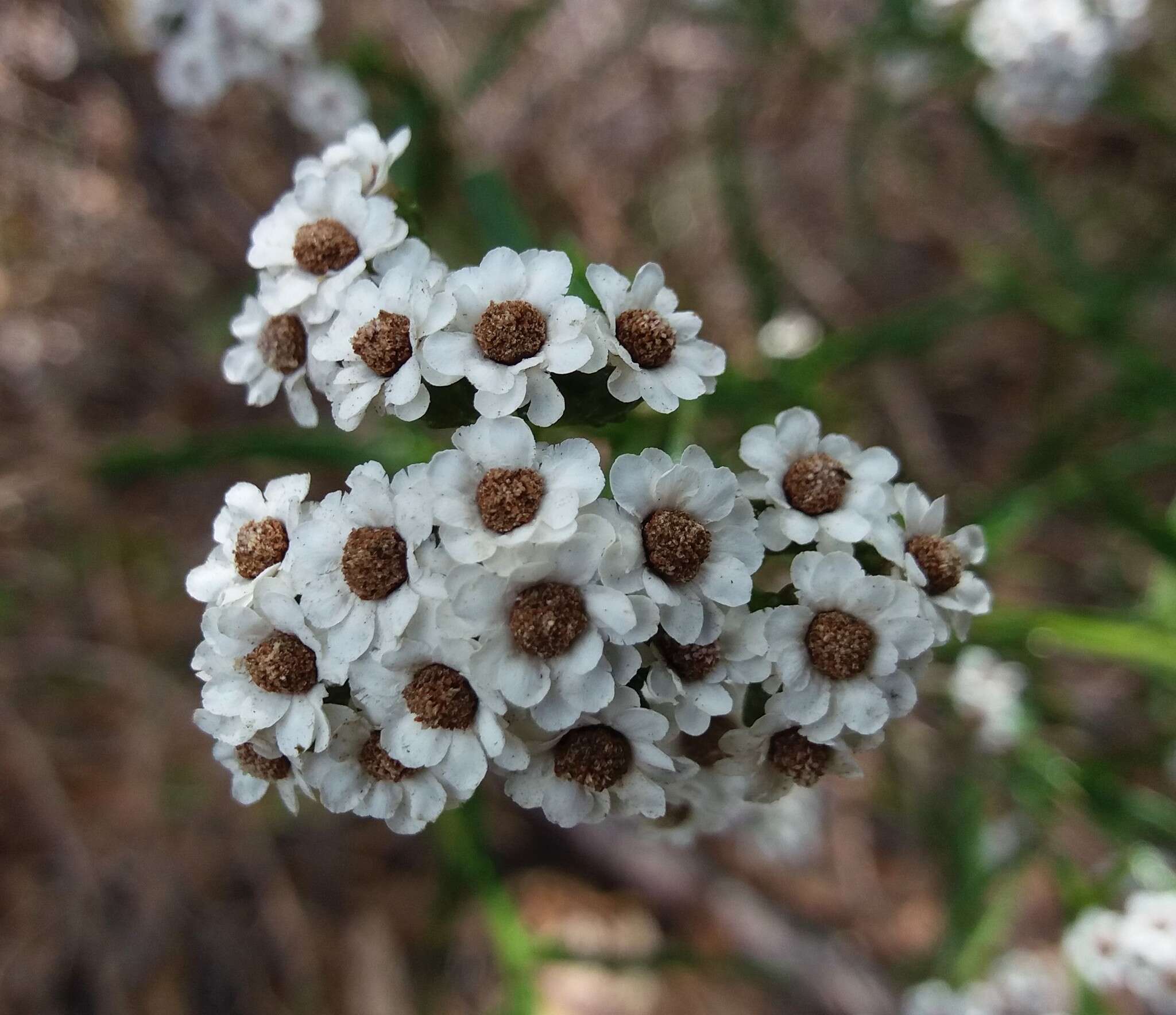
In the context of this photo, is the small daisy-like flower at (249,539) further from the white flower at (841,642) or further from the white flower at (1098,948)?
the white flower at (1098,948)

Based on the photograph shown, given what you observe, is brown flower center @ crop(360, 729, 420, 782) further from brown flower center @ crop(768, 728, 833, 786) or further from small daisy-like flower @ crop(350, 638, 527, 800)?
brown flower center @ crop(768, 728, 833, 786)

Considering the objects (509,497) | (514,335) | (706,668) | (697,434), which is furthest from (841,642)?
(697,434)

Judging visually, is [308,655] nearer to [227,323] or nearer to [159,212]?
[227,323]

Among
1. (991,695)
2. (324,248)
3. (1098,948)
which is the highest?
(324,248)

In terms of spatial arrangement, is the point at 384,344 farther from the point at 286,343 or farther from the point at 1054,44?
the point at 1054,44

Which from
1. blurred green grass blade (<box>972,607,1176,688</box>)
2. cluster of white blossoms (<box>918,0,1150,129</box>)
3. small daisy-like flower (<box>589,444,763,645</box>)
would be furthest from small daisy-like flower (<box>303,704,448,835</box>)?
cluster of white blossoms (<box>918,0,1150,129</box>)

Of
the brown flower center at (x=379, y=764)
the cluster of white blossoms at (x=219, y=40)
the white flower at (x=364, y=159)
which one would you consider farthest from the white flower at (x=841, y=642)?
the cluster of white blossoms at (x=219, y=40)
